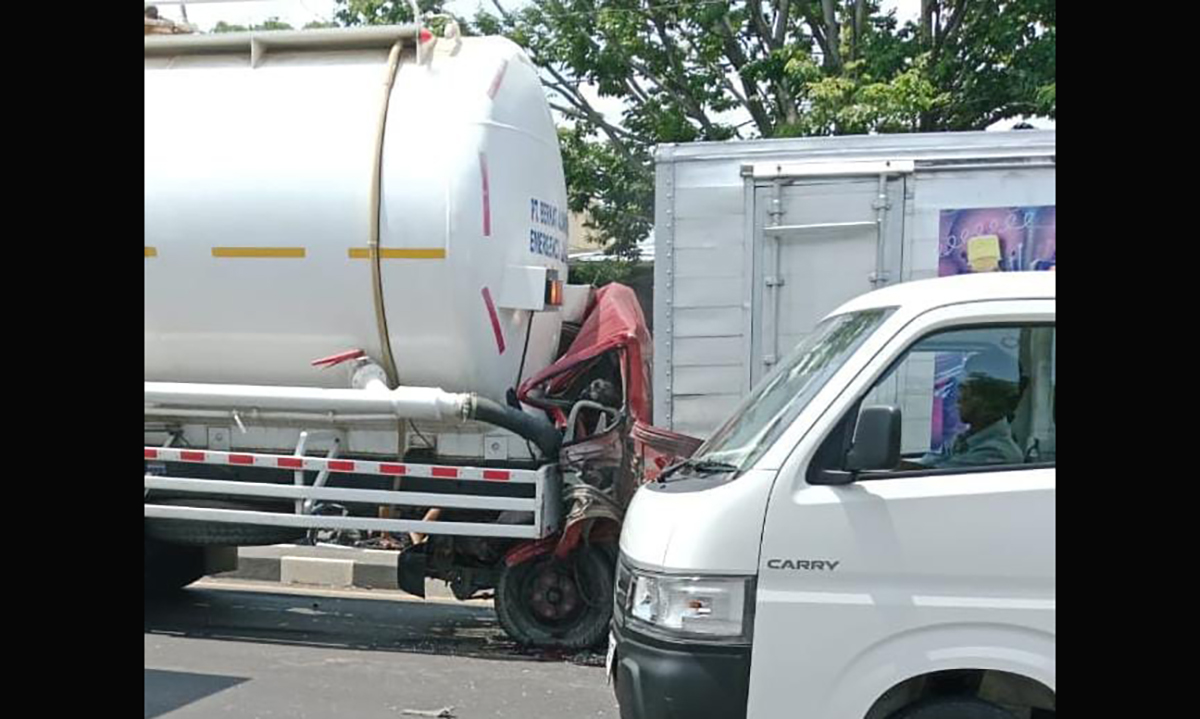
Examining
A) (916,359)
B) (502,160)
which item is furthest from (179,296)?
(916,359)

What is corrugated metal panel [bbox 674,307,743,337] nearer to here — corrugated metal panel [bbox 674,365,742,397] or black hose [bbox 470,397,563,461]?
corrugated metal panel [bbox 674,365,742,397]

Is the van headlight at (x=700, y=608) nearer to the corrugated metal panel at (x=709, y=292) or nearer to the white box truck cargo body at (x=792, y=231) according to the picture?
the white box truck cargo body at (x=792, y=231)

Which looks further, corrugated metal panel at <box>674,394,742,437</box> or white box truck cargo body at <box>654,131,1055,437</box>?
corrugated metal panel at <box>674,394,742,437</box>

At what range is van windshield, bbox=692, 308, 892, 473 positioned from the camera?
3533mm

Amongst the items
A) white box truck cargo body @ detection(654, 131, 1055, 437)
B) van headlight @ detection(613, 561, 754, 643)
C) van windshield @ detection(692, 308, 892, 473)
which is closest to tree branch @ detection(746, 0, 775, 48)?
white box truck cargo body @ detection(654, 131, 1055, 437)

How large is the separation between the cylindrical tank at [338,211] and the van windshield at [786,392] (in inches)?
116

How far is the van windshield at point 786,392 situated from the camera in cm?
353

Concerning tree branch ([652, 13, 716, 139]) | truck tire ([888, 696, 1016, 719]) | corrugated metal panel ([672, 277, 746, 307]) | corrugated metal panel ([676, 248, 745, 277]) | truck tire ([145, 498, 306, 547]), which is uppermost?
tree branch ([652, 13, 716, 139])

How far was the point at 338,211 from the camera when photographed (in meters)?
6.61

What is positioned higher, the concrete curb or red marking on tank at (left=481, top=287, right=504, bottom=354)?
red marking on tank at (left=481, top=287, right=504, bottom=354)

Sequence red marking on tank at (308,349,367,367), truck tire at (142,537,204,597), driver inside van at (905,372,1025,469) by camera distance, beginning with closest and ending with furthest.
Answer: driver inside van at (905,372,1025,469), red marking on tank at (308,349,367,367), truck tire at (142,537,204,597)

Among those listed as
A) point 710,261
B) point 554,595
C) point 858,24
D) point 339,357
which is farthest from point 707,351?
point 858,24

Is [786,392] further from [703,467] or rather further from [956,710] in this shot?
[956,710]

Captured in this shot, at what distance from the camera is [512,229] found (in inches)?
268
